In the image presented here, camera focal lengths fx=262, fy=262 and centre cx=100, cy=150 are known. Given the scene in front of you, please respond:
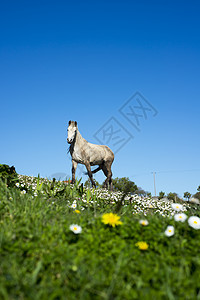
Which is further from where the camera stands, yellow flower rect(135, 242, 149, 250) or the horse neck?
the horse neck

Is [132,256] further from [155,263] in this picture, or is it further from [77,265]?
[77,265]

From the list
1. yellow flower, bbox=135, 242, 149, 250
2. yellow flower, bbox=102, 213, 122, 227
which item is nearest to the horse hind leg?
yellow flower, bbox=102, 213, 122, 227

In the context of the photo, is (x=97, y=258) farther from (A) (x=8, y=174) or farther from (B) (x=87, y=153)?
(B) (x=87, y=153)

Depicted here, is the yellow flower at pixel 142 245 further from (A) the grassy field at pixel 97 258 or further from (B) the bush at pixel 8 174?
(B) the bush at pixel 8 174

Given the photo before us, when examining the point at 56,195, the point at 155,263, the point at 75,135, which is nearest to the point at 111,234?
the point at 155,263

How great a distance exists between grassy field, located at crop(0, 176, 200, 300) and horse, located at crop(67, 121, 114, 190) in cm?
993

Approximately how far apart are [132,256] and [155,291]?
630mm

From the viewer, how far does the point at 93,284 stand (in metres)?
2.23

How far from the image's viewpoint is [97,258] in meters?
2.71

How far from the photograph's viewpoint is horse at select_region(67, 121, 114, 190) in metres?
13.5

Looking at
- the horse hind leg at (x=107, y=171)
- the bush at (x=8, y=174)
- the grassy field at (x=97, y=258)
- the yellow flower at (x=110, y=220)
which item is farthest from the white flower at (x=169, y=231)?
the horse hind leg at (x=107, y=171)

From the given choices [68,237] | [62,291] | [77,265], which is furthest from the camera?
[68,237]

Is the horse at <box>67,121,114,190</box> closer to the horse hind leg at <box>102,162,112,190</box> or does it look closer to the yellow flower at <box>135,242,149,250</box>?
the horse hind leg at <box>102,162,112,190</box>

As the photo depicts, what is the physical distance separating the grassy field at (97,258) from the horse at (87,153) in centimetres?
993
